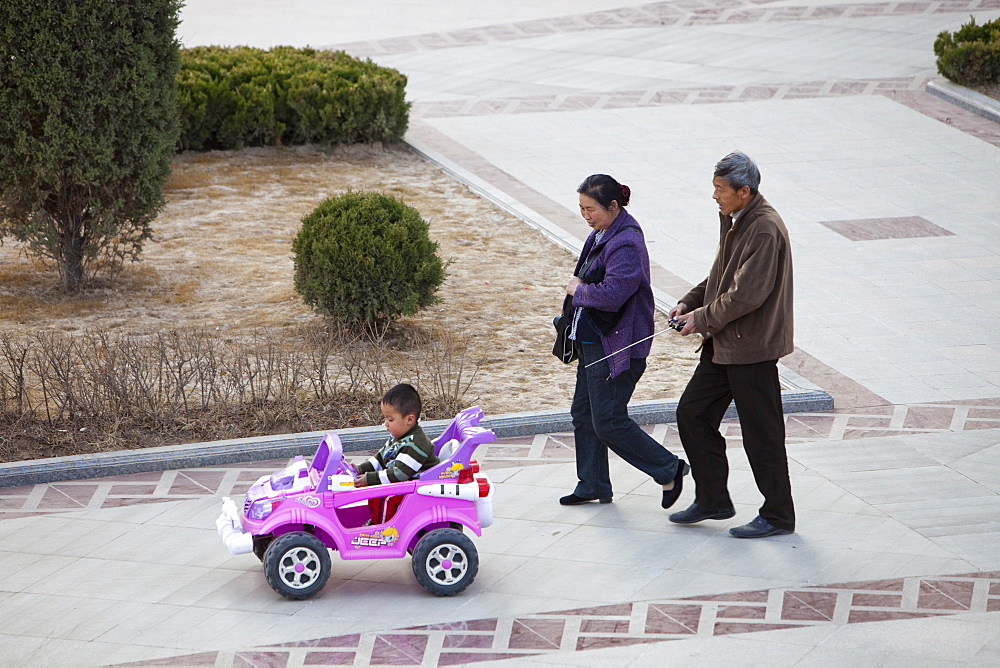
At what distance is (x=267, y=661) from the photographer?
4.97 m

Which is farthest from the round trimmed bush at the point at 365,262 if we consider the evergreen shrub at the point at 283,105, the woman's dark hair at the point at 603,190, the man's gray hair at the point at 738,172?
the evergreen shrub at the point at 283,105

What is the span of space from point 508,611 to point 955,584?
6.81 ft

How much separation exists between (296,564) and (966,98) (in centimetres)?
1438

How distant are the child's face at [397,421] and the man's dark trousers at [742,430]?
1.50 m

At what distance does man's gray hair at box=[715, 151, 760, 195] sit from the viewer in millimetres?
5754

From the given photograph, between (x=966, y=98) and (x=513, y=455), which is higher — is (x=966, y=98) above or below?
above

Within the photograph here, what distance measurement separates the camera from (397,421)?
5.54 meters

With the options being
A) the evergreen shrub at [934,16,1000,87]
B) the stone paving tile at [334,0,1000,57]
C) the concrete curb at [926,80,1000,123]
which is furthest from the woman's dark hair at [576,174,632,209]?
the stone paving tile at [334,0,1000,57]

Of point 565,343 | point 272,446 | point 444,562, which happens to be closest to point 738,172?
point 565,343

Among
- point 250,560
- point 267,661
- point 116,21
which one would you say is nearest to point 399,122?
point 116,21

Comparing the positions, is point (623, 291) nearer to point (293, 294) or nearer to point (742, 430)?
point (742, 430)

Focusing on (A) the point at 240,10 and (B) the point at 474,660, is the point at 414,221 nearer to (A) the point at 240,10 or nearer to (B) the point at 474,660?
(B) the point at 474,660

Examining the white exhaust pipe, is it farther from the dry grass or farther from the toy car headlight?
the dry grass

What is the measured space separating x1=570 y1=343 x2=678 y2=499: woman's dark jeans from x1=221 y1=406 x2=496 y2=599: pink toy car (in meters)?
0.85
